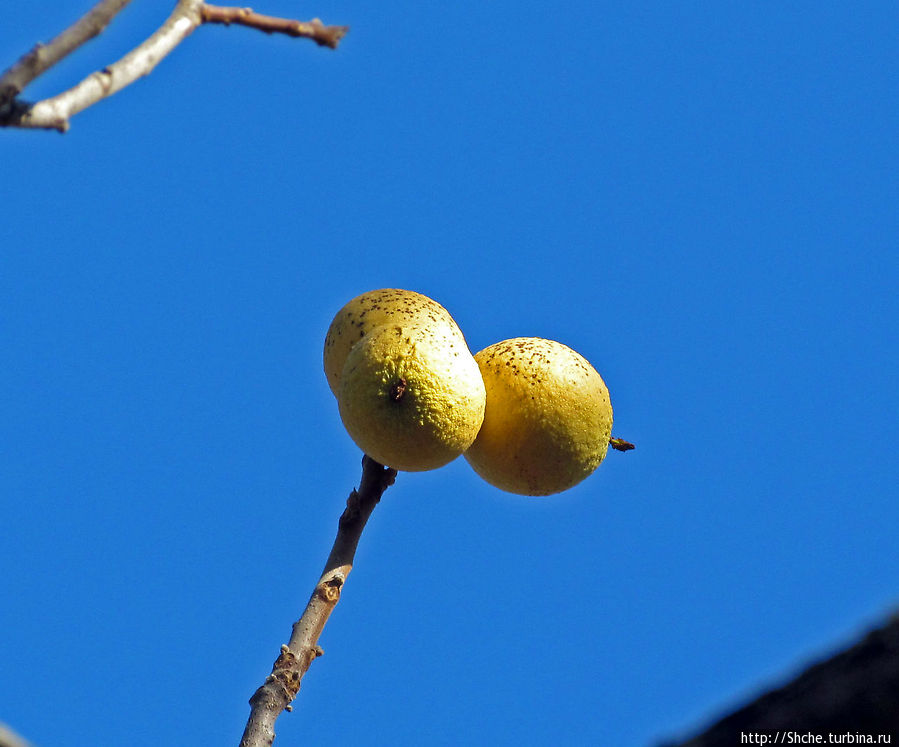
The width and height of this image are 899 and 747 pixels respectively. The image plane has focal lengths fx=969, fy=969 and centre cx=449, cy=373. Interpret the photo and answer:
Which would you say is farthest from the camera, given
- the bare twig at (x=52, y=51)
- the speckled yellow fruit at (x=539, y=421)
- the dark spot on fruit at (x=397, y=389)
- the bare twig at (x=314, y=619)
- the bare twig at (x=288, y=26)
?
the speckled yellow fruit at (x=539, y=421)

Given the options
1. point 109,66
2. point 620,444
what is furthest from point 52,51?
point 620,444

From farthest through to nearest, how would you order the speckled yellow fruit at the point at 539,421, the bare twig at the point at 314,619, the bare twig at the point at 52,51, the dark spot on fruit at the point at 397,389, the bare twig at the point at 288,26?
the speckled yellow fruit at the point at 539,421 → the dark spot on fruit at the point at 397,389 → the bare twig at the point at 314,619 → the bare twig at the point at 288,26 → the bare twig at the point at 52,51

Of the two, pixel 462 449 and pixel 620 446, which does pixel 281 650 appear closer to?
pixel 462 449

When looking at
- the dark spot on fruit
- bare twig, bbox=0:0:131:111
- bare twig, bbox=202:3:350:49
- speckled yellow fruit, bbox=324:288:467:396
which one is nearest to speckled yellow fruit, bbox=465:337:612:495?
speckled yellow fruit, bbox=324:288:467:396

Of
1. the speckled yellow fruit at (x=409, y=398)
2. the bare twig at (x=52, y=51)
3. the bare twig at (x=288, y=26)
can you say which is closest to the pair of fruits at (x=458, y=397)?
the speckled yellow fruit at (x=409, y=398)

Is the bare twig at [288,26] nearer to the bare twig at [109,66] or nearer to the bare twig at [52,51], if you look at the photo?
the bare twig at [109,66]

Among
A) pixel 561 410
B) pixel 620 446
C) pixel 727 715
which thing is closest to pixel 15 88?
pixel 727 715

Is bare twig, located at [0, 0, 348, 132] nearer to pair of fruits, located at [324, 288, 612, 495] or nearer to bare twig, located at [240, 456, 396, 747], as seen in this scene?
pair of fruits, located at [324, 288, 612, 495]
